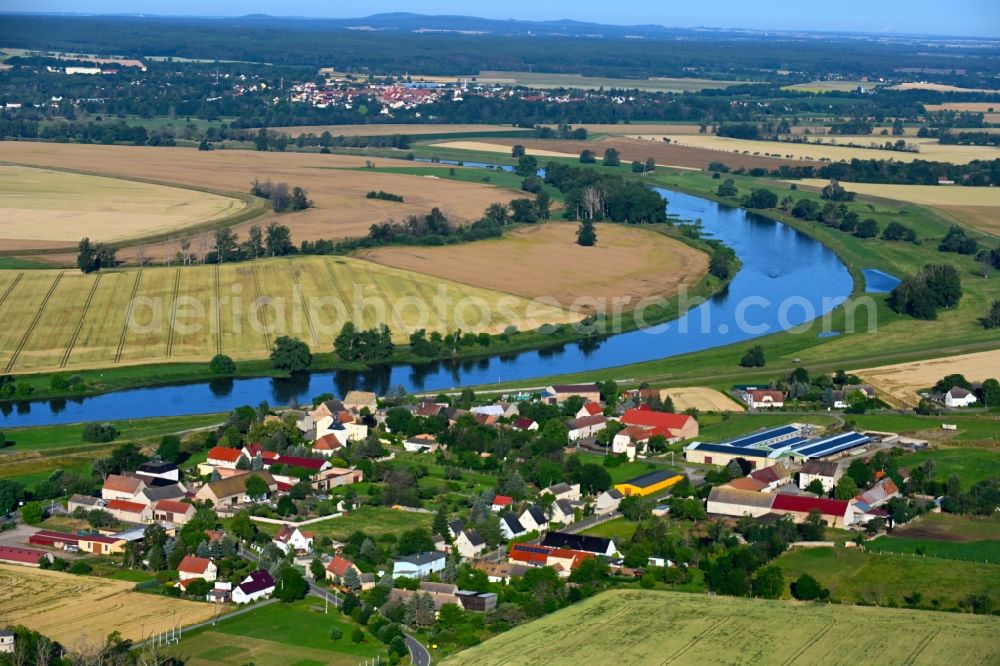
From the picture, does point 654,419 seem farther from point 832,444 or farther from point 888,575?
point 888,575

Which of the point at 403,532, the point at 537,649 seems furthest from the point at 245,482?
the point at 537,649

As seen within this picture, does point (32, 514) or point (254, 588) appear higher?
point (254, 588)

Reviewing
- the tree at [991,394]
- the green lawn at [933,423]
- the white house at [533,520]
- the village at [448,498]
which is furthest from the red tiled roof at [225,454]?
the tree at [991,394]

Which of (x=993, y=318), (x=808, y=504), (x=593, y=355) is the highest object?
(x=808, y=504)

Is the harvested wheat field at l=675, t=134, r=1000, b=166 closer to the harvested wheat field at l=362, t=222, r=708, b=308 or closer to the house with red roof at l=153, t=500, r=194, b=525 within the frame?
the harvested wheat field at l=362, t=222, r=708, b=308

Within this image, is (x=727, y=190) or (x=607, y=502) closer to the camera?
(x=607, y=502)

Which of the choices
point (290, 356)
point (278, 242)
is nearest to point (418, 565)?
point (290, 356)

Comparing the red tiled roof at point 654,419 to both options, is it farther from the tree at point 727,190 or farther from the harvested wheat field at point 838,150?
the harvested wheat field at point 838,150

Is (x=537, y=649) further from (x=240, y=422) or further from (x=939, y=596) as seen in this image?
(x=240, y=422)
